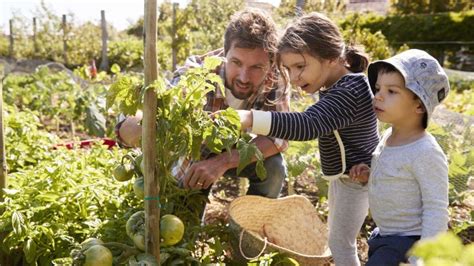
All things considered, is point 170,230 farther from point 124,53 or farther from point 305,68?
point 124,53

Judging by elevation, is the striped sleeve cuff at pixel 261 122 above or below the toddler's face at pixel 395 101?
below

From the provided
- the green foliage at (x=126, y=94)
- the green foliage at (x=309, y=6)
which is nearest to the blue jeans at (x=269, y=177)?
the green foliage at (x=126, y=94)

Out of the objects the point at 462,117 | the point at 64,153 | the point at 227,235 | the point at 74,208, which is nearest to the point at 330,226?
the point at 227,235

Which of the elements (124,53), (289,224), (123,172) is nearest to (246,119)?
(123,172)

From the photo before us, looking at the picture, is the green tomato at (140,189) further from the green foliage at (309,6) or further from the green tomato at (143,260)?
the green foliage at (309,6)

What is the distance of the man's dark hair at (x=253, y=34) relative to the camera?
2.05 metres

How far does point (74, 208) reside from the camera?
179 cm

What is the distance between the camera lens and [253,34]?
6.73ft

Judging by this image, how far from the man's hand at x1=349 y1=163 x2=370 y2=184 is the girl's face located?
307 mm

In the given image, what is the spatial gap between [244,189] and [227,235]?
140 centimetres

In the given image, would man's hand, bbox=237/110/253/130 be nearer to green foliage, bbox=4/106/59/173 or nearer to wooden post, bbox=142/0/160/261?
wooden post, bbox=142/0/160/261

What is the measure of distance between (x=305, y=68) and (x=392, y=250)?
0.63 meters

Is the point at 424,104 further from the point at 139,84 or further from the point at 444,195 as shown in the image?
the point at 139,84

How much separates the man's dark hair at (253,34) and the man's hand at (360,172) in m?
0.54
